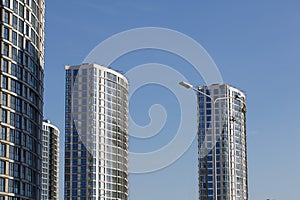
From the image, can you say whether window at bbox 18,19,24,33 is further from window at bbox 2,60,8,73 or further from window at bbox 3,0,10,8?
window at bbox 2,60,8,73

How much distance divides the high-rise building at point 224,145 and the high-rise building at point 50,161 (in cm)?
4223

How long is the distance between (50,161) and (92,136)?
33.4 m

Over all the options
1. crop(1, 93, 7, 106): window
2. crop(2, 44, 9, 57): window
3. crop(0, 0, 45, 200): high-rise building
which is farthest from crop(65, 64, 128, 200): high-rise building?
crop(1, 93, 7, 106): window

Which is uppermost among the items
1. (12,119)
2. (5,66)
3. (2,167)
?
(5,66)

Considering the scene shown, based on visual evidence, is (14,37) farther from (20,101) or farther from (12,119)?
(12,119)

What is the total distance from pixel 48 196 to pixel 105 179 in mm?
Answer: 35803

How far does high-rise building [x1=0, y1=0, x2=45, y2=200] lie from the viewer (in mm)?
81875

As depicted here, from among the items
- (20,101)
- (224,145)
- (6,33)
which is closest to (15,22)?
(6,33)

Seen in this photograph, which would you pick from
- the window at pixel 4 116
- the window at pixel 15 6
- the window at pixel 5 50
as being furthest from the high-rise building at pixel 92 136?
the window at pixel 5 50

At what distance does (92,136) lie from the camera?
143000mm

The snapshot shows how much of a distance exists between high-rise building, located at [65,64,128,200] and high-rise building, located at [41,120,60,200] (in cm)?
2239

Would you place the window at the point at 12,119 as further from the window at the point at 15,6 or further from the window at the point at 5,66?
the window at the point at 15,6

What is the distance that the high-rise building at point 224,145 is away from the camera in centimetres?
15012

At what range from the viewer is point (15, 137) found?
3319 inches
